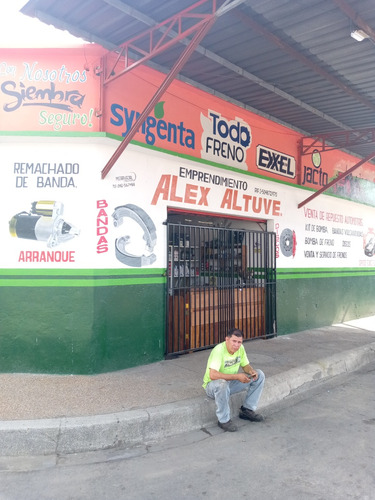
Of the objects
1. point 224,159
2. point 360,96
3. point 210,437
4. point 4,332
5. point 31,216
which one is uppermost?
point 360,96

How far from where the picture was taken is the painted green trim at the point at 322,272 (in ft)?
30.3

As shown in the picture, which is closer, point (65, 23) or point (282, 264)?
point (65, 23)

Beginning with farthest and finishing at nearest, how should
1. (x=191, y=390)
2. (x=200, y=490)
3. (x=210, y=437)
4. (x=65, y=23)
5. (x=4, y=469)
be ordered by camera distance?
(x=65, y=23) < (x=191, y=390) < (x=210, y=437) < (x=4, y=469) < (x=200, y=490)

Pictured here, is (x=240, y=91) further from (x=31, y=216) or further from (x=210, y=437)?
(x=210, y=437)

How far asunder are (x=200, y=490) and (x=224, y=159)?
5.85 meters

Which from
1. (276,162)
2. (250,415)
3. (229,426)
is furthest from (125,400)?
(276,162)

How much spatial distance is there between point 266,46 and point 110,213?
343cm

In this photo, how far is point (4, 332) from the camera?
5.91m

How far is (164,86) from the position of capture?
5449 mm

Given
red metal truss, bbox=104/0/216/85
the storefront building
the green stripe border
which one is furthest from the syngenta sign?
the green stripe border

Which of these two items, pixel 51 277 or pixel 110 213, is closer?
pixel 51 277

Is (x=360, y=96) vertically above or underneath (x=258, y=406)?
above

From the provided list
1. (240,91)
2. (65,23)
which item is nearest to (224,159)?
(240,91)

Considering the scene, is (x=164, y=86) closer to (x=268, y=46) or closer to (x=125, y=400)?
(x=268, y=46)
